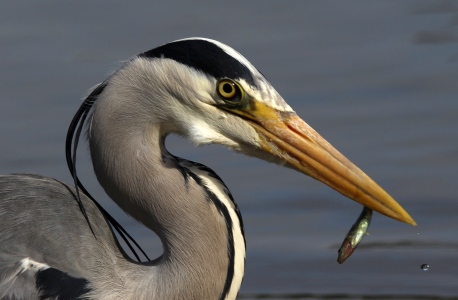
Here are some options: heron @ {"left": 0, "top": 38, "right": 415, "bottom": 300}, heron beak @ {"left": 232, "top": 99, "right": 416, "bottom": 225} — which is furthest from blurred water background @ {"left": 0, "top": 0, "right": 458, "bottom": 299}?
heron beak @ {"left": 232, "top": 99, "right": 416, "bottom": 225}

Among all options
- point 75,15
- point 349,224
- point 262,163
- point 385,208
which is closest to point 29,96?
point 75,15

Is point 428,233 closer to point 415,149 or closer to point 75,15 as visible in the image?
point 415,149

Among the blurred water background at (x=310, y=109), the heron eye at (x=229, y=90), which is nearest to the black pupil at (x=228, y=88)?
the heron eye at (x=229, y=90)

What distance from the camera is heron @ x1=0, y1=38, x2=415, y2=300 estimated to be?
206 inches

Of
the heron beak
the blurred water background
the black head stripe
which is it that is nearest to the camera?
the black head stripe

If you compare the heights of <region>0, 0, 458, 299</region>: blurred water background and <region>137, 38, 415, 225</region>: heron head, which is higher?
<region>137, 38, 415, 225</region>: heron head

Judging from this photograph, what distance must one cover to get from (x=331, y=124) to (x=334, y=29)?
4.11ft

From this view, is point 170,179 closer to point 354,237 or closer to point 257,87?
point 257,87

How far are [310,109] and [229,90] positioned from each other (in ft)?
9.43

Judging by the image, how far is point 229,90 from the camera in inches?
205

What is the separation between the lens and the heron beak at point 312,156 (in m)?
5.28

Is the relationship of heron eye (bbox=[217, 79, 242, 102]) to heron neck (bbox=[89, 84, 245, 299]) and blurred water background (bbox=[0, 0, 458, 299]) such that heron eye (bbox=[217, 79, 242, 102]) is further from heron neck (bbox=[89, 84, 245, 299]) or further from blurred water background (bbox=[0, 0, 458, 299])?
blurred water background (bbox=[0, 0, 458, 299])

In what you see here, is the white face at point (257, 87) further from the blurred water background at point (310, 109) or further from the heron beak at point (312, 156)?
the blurred water background at point (310, 109)

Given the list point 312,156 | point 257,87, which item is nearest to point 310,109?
point 312,156
